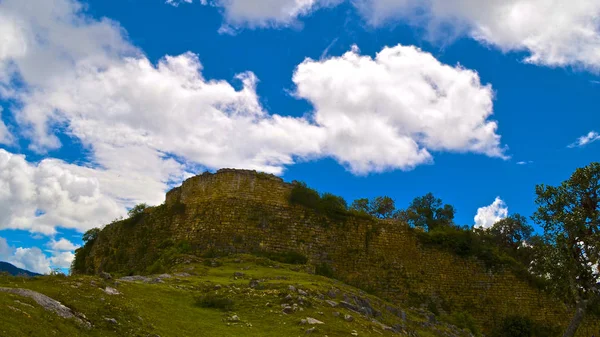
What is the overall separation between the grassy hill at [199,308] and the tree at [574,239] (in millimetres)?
5922

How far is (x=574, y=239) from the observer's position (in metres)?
A: 20.0

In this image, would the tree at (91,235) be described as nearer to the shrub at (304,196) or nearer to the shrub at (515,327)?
the shrub at (304,196)

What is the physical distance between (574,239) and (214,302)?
16.2 m

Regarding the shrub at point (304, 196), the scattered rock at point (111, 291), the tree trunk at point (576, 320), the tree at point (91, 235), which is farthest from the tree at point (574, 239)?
the tree at point (91, 235)

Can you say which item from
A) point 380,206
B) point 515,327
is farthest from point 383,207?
point 515,327

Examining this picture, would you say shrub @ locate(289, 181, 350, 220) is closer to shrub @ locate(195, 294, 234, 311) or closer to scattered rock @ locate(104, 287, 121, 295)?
shrub @ locate(195, 294, 234, 311)

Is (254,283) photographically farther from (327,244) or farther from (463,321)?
(463,321)

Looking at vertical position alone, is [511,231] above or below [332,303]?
above

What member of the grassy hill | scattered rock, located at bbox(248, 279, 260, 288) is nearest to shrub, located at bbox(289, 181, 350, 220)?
the grassy hill

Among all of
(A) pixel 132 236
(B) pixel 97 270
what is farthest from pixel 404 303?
(B) pixel 97 270

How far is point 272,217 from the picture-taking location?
25344mm

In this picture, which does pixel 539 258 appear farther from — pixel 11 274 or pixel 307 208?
pixel 11 274

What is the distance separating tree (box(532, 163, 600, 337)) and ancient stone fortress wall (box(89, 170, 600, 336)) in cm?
665

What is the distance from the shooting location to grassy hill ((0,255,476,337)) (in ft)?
24.8
